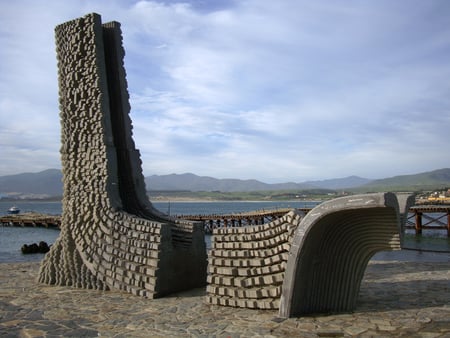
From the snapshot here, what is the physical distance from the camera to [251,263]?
30.4 feet

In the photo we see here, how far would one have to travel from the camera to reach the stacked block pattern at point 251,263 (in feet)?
A: 28.6

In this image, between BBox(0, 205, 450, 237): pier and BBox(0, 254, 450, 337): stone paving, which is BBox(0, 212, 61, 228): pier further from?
BBox(0, 254, 450, 337): stone paving

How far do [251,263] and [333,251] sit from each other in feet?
6.01

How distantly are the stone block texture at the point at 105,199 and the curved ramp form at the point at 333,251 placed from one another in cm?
390

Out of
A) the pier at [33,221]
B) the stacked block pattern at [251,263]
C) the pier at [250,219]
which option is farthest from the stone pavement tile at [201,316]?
the pier at [33,221]

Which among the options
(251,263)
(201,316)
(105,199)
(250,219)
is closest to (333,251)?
(251,263)

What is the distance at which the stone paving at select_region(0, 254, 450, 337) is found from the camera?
24.4 feet

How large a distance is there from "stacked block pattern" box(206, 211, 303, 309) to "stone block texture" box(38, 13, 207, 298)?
1718 millimetres

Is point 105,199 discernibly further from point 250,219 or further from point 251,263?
point 250,219

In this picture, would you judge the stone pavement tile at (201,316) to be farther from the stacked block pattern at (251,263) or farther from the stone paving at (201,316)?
the stacked block pattern at (251,263)

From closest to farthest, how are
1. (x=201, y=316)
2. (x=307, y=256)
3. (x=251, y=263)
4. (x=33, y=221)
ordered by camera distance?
1. (x=307, y=256)
2. (x=201, y=316)
3. (x=251, y=263)
4. (x=33, y=221)

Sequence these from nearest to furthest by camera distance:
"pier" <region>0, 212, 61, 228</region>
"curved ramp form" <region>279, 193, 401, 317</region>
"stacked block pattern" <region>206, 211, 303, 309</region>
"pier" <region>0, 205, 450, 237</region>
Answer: "curved ramp form" <region>279, 193, 401, 317</region>
"stacked block pattern" <region>206, 211, 303, 309</region>
"pier" <region>0, 205, 450, 237</region>
"pier" <region>0, 212, 61, 228</region>

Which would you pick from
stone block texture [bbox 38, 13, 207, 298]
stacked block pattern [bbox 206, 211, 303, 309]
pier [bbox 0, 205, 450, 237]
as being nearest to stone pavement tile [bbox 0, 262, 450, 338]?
stacked block pattern [bbox 206, 211, 303, 309]

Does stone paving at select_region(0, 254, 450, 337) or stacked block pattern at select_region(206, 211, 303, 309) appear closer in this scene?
stone paving at select_region(0, 254, 450, 337)
